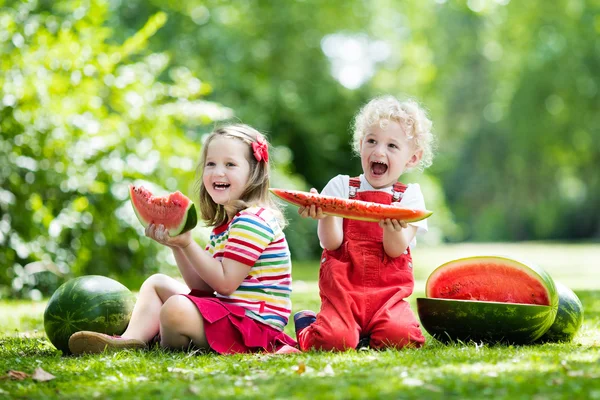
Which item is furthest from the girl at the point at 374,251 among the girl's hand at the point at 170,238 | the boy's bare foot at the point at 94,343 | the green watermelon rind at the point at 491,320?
the boy's bare foot at the point at 94,343

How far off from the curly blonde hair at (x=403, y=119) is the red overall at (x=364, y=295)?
1.22 ft

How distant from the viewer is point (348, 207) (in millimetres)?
4523

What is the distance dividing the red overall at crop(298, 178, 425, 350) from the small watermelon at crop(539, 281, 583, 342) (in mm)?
892

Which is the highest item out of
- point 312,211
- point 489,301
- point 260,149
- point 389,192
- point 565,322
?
point 260,149

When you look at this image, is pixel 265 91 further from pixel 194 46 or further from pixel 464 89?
pixel 464 89

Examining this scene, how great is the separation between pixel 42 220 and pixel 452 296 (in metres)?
6.35

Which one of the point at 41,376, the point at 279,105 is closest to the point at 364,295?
the point at 41,376

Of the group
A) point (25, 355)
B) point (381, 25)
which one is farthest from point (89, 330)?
point (381, 25)

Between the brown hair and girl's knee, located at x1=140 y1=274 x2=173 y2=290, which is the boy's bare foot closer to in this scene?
girl's knee, located at x1=140 y1=274 x2=173 y2=290


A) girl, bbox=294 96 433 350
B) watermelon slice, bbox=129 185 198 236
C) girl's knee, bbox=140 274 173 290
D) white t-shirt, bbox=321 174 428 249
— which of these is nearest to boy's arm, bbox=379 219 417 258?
girl, bbox=294 96 433 350

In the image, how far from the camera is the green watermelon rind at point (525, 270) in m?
4.77

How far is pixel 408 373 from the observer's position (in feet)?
11.6

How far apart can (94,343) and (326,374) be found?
5.43 ft

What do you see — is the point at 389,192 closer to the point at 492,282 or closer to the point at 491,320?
the point at 492,282
